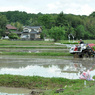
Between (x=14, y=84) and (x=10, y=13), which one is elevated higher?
(x=10, y=13)

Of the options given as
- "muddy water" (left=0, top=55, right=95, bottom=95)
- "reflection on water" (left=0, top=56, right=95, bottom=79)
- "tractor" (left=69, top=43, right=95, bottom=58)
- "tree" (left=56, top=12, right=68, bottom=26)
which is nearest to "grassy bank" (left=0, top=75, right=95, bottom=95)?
"muddy water" (left=0, top=55, right=95, bottom=95)

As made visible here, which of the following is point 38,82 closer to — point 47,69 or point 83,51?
point 47,69

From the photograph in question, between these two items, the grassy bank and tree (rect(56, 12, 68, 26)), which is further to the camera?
tree (rect(56, 12, 68, 26))

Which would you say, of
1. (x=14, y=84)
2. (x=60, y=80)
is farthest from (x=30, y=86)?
(x=60, y=80)

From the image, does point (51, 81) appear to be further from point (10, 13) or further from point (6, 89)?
point (10, 13)

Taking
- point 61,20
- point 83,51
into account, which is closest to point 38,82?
point 83,51

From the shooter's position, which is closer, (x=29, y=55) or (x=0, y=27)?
(x=29, y=55)

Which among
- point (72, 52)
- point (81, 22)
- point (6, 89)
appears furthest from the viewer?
point (81, 22)

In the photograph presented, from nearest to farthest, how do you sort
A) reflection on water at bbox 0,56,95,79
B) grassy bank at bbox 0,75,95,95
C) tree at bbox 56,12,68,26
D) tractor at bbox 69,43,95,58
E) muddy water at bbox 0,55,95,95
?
grassy bank at bbox 0,75,95,95 → muddy water at bbox 0,55,95,95 → reflection on water at bbox 0,56,95,79 → tractor at bbox 69,43,95,58 → tree at bbox 56,12,68,26

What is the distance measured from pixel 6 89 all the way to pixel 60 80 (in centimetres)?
225

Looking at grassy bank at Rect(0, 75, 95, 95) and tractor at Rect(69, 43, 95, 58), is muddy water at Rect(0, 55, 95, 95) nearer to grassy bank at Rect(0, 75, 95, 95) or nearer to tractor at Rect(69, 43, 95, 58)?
grassy bank at Rect(0, 75, 95, 95)

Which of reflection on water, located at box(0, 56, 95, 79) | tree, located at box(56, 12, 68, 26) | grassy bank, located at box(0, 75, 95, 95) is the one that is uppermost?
tree, located at box(56, 12, 68, 26)

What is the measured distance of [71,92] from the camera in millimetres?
7047

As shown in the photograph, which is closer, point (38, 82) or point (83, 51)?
point (38, 82)
